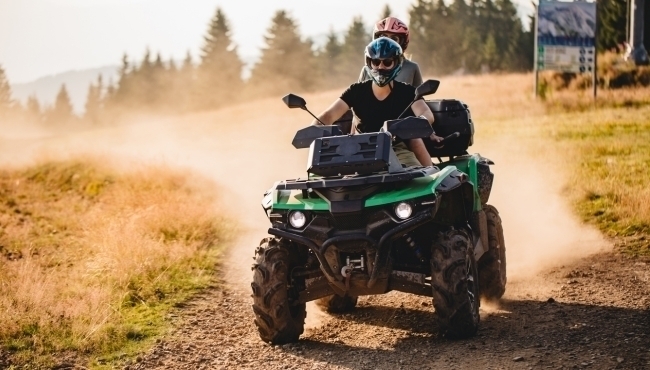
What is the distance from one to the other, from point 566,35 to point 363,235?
2488 centimetres

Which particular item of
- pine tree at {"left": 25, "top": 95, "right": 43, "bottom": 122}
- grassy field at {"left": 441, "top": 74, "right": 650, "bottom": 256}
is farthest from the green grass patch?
pine tree at {"left": 25, "top": 95, "right": 43, "bottom": 122}

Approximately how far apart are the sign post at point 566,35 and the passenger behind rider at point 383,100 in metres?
22.9

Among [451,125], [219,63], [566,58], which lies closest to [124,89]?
[219,63]

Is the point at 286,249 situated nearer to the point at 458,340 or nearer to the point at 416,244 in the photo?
the point at 416,244

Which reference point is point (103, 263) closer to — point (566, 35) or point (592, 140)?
point (592, 140)

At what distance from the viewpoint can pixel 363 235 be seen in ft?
23.4

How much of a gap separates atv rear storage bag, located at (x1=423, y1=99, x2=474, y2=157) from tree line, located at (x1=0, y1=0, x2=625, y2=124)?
61303mm

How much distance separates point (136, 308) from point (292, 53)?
253ft

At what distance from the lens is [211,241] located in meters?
13.5

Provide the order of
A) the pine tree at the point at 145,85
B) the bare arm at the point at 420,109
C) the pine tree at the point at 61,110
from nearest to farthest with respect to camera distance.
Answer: the bare arm at the point at 420,109 < the pine tree at the point at 145,85 < the pine tree at the point at 61,110

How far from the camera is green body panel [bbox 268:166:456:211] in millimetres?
7117

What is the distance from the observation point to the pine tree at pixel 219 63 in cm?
8988

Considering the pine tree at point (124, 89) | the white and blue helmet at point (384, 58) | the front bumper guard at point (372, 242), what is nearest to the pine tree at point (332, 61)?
the pine tree at point (124, 89)

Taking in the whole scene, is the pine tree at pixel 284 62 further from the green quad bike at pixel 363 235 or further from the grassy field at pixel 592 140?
the green quad bike at pixel 363 235
